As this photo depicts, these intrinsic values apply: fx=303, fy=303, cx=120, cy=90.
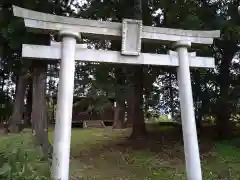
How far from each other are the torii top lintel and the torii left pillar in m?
0.20

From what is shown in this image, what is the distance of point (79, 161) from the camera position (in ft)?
30.5

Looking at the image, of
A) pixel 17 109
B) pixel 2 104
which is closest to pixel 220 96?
pixel 17 109

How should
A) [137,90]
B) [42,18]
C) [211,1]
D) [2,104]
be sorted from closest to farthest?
[42,18]
[211,1]
[137,90]
[2,104]

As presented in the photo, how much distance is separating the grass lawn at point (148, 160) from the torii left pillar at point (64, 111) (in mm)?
1280

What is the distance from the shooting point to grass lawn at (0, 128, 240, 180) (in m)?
7.76

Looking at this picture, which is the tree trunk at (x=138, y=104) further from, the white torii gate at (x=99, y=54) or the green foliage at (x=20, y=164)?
the green foliage at (x=20, y=164)

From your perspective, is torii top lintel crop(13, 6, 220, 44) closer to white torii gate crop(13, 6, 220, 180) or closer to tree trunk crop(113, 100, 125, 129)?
white torii gate crop(13, 6, 220, 180)

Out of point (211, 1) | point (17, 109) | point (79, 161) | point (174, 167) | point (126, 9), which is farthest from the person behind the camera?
point (17, 109)

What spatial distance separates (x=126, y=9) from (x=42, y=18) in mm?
4831

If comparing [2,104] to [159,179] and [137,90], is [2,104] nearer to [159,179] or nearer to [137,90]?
[137,90]

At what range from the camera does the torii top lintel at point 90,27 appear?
5.57 meters

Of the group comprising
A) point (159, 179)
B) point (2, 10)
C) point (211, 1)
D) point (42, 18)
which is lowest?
point (159, 179)

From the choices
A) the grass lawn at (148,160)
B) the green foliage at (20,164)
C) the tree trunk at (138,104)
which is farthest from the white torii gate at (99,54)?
the tree trunk at (138,104)

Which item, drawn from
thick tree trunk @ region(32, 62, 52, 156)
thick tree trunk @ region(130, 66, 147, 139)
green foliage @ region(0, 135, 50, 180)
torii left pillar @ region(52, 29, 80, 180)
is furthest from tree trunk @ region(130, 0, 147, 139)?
green foliage @ region(0, 135, 50, 180)
